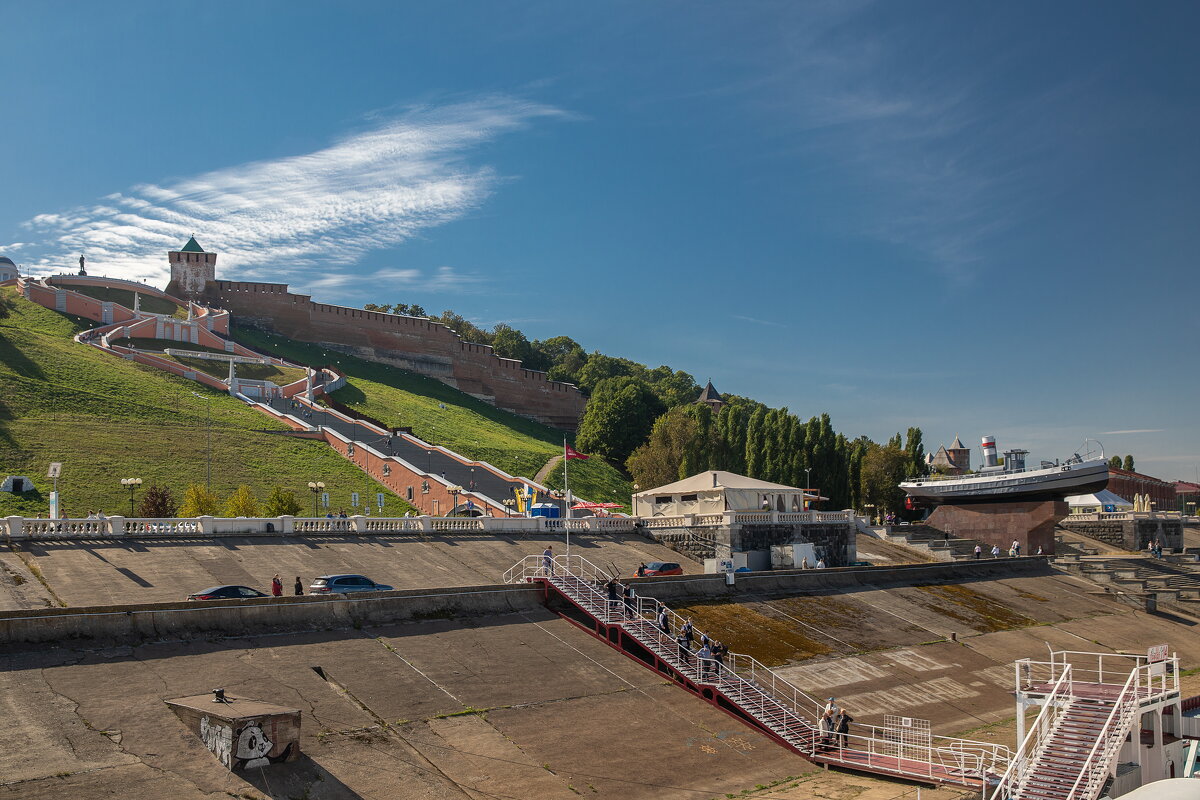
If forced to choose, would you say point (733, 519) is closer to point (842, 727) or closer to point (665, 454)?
point (842, 727)

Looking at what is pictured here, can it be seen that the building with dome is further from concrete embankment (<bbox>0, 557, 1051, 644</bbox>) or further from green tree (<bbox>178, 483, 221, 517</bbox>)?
concrete embankment (<bbox>0, 557, 1051, 644</bbox>)

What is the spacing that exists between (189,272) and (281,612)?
109298mm

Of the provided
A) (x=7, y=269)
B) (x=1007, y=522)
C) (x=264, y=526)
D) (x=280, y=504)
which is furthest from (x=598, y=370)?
(x=264, y=526)

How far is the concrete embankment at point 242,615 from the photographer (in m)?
18.3

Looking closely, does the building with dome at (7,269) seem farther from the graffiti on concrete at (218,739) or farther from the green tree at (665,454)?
the graffiti on concrete at (218,739)

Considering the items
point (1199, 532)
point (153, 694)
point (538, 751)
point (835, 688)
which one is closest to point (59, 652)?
point (153, 694)

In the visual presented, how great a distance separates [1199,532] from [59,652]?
87.0 m

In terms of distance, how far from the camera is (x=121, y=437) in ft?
188

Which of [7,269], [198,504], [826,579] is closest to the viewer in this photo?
[826,579]

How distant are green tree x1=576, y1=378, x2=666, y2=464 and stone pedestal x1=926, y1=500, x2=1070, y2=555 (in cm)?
3894

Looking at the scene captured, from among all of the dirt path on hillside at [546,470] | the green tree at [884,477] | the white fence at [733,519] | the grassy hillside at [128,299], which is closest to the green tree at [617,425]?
the dirt path on hillside at [546,470]

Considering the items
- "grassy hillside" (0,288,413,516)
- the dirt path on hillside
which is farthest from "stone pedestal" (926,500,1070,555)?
"grassy hillside" (0,288,413,516)

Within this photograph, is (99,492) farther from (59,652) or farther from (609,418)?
(609,418)

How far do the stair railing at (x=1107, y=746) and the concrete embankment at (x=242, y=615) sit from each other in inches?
537
